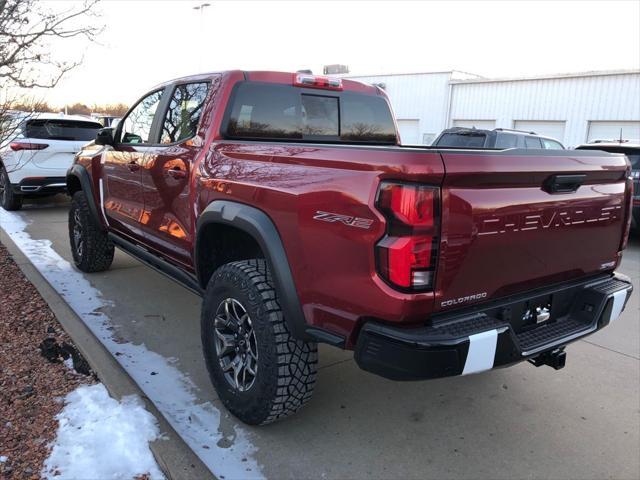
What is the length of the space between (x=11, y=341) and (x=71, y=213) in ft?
7.52

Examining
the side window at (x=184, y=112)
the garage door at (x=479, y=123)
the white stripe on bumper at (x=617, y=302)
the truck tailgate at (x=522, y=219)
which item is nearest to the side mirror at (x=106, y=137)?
the side window at (x=184, y=112)

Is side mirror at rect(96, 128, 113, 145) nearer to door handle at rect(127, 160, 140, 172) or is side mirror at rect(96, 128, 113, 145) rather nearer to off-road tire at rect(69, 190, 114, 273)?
door handle at rect(127, 160, 140, 172)

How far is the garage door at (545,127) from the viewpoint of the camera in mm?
19453

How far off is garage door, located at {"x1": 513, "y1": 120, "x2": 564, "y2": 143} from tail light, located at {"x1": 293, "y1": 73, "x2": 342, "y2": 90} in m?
18.1

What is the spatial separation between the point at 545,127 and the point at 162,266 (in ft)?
63.8

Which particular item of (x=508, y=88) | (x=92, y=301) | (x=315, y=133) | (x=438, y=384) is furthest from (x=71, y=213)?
(x=508, y=88)

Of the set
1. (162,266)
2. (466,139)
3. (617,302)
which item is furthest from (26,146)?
(617,302)

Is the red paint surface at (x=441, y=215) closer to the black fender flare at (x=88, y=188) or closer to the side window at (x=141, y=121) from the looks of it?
the side window at (x=141, y=121)

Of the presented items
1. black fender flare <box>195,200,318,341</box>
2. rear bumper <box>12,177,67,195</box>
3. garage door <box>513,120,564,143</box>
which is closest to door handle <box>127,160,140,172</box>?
black fender flare <box>195,200,318,341</box>

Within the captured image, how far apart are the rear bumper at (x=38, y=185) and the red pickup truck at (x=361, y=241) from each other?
6.02 metres

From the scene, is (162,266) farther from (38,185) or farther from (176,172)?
(38,185)

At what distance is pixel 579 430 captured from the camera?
9.71 ft

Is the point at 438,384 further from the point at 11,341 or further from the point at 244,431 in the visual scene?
the point at 11,341

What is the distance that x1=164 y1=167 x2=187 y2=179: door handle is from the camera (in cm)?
337
